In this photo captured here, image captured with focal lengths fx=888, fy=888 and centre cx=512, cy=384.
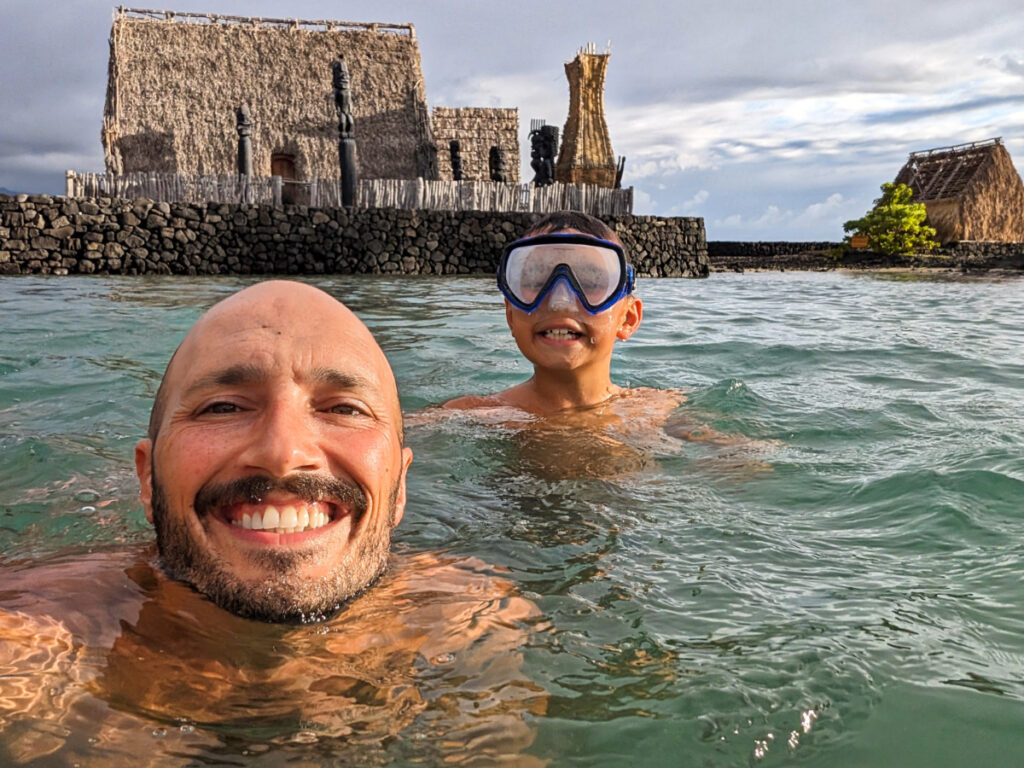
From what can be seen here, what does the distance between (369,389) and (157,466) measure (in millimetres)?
494

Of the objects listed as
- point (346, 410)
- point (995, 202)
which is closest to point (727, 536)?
point (346, 410)

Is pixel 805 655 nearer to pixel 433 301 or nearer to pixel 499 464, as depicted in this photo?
pixel 499 464

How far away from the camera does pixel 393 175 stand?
3014cm

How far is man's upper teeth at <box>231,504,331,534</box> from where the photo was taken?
183cm

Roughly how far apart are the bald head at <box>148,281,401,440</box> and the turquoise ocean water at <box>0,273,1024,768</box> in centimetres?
76

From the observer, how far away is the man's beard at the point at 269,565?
1.83 metres

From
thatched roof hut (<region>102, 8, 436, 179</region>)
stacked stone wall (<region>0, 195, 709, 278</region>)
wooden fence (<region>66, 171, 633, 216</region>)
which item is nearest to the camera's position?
stacked stone wall (<region>0, 195, 709, 278</region>)

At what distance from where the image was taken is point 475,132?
32.0 meters

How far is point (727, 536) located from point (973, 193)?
39.6 m

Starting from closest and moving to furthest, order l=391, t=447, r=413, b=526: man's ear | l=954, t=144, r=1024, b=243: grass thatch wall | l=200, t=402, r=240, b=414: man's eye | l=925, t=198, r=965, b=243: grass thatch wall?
l=200, t=402, r=240, b=414: man's eye
l=391, t=447, r=413, b=526: man's ear
l=925, t=198, r=965, b=243: grass thatch wall
l=954, t=144, r=1024, b=243: grass thatch wall

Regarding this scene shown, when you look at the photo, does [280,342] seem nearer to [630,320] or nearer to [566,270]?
[566,270]

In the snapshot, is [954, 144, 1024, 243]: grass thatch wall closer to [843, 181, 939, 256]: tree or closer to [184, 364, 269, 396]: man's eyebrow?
[843, 181, 939, 256]: tree

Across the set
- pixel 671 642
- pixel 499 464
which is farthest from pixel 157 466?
pixel 499 464

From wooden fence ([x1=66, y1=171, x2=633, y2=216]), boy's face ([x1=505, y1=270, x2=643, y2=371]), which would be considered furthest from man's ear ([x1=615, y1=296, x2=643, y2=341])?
wooden fence ([x1=66, y1=171, x2=633, y2=216])
